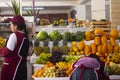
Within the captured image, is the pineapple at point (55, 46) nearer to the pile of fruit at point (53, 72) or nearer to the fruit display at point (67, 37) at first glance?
the fruit display at point (67, 37)

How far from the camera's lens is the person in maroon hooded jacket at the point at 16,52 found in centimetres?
462

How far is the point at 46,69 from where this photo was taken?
14.4 ft

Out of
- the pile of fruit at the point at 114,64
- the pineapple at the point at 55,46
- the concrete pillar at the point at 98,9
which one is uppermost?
the concrete pillar at the point at 98,9

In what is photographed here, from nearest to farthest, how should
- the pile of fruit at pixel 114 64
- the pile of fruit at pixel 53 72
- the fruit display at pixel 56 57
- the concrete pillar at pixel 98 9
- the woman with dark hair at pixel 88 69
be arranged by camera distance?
the woman with dark hair at pixel 88 69 → the pile of fruit at pixel 53 72 → the pile of fruit at pixel 114 64 → the fruit display at pixel 56 57 → the concrete pillar at pixel 98 9

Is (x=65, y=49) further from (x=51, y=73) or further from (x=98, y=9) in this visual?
(x=98, y=9)

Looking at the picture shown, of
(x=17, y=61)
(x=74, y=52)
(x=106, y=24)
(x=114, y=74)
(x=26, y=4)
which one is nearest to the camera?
(x=114, y=74)

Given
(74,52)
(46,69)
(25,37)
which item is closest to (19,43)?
(25,37)

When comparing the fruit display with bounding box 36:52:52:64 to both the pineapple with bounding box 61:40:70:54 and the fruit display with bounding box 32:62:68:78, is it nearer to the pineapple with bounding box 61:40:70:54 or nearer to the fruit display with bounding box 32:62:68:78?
the pineapple with bounding box 61:40:70:54

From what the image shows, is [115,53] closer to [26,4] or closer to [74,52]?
[74,52]

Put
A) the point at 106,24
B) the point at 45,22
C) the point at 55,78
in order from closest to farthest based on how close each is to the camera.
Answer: the point at 55,78 → the point at 106,24 → the point at 45,22

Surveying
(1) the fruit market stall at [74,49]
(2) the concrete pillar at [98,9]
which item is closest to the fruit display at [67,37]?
(1) the fruit market stall at [74,49]

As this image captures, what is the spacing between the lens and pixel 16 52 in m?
4.71

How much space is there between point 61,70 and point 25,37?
882mm

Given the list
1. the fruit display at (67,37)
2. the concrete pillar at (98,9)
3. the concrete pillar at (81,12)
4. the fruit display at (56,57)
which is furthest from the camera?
the concrete pillar at (81,12)
